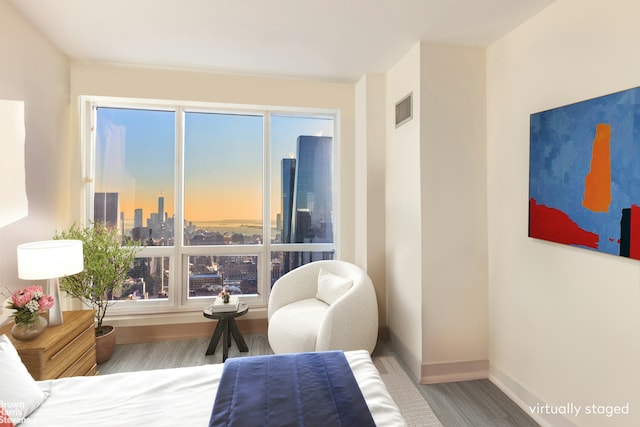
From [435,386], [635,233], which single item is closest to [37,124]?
[435,386]

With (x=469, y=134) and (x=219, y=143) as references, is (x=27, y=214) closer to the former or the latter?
(x=219, y=143)

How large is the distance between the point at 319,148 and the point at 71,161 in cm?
247

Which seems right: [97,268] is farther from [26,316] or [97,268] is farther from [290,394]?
[290,394]

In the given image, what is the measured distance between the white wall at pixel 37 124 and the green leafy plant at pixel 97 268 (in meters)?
0.21

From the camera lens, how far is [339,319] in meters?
2.42

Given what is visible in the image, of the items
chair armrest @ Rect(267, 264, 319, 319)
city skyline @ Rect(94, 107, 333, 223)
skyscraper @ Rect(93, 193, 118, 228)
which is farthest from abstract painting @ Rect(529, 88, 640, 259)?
skyscraper @ Rect(93, 193, 118, 228)

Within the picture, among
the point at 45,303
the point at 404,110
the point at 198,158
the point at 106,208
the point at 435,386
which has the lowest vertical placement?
the point at 435,386

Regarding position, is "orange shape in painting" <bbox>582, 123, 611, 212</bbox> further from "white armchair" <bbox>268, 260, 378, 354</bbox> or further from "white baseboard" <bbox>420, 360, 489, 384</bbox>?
"white armchair" <bbox>268, 260, 378, 354</bbox>

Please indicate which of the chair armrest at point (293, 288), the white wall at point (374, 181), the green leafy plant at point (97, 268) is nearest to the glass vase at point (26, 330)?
the green leafy plant at point (97, 268)

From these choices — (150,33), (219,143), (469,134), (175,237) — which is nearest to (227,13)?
(150,33)

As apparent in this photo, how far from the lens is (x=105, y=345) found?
2779mm

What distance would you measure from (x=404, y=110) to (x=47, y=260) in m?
2.85

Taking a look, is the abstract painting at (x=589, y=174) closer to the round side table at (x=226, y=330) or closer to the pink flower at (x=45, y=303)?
the round side table at (x=226, y=330)

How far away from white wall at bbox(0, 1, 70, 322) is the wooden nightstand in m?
0.40
